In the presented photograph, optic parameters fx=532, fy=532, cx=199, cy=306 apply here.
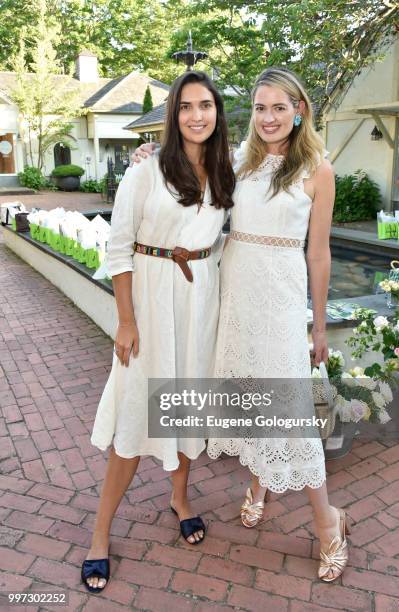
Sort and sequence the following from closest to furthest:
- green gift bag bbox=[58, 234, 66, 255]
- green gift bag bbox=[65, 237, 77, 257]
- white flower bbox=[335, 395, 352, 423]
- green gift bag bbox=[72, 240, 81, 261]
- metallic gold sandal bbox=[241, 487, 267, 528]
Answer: metallic gold sandal bbox=[241, 487, 267, 528], white flower bbox=[335, 395, 352, 423], green gift bag bbox=[72, 240, 81, 261], green gift bag bbox=[65, 237, 77, 257], green gift bag bbox=[58, 234, 66, 255]

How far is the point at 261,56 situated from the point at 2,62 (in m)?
22.7

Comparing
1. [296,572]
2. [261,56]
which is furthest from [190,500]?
[261,56]

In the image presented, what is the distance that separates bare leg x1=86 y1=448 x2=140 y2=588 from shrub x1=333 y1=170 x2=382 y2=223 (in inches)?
408

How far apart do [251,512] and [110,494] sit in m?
0.71

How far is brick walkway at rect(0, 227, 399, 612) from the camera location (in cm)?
207

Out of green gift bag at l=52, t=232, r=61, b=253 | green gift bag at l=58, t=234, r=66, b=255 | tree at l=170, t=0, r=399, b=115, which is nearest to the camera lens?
green gift bag at l=58, t=234, r=66, b=255

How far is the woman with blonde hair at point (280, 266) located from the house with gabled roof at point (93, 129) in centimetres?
2329

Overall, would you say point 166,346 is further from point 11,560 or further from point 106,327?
point 106,327

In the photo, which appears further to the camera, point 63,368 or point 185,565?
point 63,368

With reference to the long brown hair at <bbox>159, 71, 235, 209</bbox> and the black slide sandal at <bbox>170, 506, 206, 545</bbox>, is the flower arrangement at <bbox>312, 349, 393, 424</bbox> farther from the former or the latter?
the long brown hair at <bbox>159, 71, 235, 209</bbox>

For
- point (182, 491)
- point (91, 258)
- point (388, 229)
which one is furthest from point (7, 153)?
point (182, 491)

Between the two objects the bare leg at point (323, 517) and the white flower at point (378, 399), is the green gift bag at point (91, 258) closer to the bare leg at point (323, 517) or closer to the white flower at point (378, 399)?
the white flower at point (378, 399)

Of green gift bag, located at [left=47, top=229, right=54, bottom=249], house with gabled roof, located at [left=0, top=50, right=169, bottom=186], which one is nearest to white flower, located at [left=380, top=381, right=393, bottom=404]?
green gift bag, located at [left=47, top=229, right=54, bottom=249]

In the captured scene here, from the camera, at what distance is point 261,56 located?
40.7 ft
